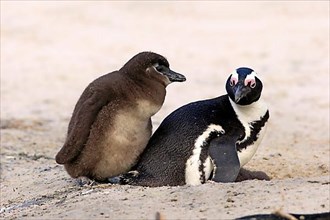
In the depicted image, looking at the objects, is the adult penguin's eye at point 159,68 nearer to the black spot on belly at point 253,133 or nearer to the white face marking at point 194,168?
the white face marking at point 194,168

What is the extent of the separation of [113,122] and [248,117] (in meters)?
0.84

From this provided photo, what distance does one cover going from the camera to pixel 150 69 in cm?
529

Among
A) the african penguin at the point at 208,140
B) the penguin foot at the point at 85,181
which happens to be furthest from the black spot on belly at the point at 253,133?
the penguin foot at the point at 85,181

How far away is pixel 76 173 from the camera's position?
526cm

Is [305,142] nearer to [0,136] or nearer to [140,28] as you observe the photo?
[0,136]

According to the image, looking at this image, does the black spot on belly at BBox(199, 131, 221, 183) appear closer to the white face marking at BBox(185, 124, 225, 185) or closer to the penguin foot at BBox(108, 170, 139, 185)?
the white face marking at BBox(185, 124, 225, 185)

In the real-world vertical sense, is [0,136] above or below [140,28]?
below

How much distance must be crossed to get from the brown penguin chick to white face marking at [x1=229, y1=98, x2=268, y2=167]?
493 millimetres

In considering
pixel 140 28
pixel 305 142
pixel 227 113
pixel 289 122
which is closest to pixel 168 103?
pixel 289 122

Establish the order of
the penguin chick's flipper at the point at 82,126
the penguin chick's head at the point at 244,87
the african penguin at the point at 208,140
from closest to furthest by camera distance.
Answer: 1. the penguin chick's flipper at the point at 82,126
2. the african penguin at the point at 208,140
3. the penguin chick's head at the point at 244,87

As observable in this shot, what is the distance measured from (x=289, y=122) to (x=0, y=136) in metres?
2.69

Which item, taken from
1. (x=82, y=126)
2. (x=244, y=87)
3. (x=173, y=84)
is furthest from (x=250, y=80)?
(x=173, y=84)

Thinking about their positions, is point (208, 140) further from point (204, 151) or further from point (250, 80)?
point (250, 80)

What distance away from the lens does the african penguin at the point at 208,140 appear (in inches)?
206
